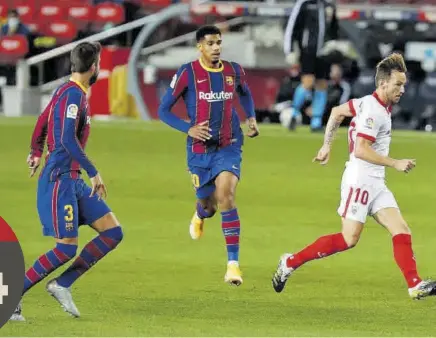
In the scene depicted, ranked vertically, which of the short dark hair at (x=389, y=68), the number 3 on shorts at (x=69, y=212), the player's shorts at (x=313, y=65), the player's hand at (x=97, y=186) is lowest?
the player's shorts at (x=313, y=65)

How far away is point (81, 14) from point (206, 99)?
21651mm

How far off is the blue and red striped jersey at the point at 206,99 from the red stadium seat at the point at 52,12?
2197 cm

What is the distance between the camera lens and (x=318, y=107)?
27.5 meters

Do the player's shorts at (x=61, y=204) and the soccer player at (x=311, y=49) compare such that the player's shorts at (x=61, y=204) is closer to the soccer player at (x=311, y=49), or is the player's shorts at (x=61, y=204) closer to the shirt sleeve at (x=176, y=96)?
the shirt sleeve at (x=176, y=96)

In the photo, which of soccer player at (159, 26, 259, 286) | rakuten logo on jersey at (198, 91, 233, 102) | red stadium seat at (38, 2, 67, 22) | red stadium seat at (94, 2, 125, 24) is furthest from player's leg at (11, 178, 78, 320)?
red stadium seat at (38, 2, 67, 22)

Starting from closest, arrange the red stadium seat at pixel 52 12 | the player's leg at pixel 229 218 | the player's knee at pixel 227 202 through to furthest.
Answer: the player's leg at pixel 229 218 < the player's knee at pixel 227 202 < the red stadium seat at pixel 52 12

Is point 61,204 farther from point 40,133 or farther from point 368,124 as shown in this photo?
point 368,124

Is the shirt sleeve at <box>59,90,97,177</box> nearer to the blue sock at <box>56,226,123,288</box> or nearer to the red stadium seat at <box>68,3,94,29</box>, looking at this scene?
the blue sock at <box>56,226,123,288</box>

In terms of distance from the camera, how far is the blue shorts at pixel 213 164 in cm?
1291

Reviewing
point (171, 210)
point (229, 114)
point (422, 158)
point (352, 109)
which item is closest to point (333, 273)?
point (229, 114)

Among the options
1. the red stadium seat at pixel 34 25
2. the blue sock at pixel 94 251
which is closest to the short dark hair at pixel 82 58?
the blue sock at pixel 94 251

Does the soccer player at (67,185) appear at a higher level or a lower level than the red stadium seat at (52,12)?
higher

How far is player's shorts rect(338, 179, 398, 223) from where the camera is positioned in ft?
36.8

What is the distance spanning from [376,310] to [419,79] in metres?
18.2
